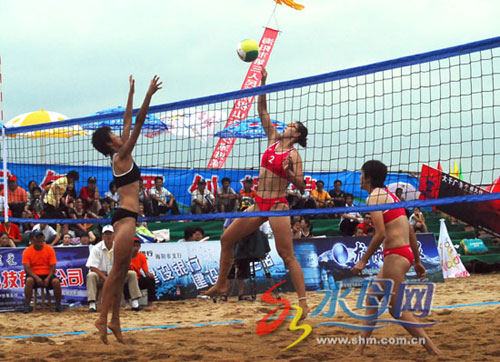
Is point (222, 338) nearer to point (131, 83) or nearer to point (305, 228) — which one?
point (131, 83)

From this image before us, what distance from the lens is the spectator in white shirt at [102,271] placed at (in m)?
9.73

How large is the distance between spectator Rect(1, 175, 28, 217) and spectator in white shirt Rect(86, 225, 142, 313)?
7.02ft

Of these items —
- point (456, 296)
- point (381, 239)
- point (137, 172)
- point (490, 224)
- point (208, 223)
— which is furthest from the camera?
point (490, 224)

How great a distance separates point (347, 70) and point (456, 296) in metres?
5.58

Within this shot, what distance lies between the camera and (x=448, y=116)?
211 inches

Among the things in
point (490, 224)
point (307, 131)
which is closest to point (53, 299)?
point (307, 131)

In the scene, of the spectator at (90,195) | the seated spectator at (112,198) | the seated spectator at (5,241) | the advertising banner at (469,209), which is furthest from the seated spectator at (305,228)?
the seated spectator at (5,241)

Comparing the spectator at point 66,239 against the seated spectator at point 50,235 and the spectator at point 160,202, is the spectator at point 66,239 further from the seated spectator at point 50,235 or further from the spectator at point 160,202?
the spectator at point 160,202

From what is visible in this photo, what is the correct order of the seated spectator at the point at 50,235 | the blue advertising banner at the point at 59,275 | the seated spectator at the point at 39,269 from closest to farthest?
the seated spectator at the point at 39,269 → the blue advertising banner at the point at 59,275 → the seated spectator at the point at 50,235

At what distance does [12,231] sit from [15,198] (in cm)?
61

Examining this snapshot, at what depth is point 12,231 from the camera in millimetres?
11875

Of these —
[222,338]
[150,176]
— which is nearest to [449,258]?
[150,176]

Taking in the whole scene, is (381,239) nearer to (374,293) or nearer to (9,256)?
(374,293)

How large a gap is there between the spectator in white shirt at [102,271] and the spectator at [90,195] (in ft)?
5.43
